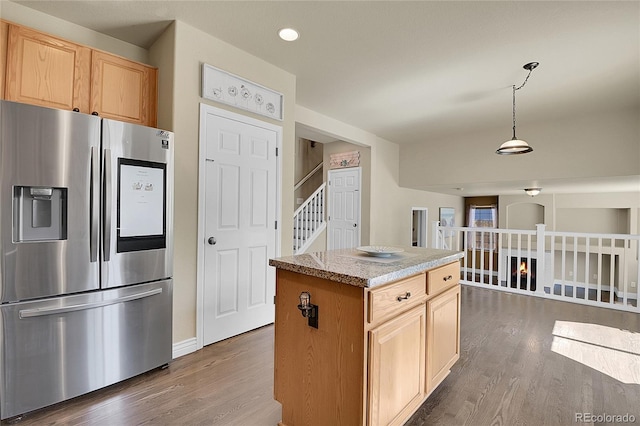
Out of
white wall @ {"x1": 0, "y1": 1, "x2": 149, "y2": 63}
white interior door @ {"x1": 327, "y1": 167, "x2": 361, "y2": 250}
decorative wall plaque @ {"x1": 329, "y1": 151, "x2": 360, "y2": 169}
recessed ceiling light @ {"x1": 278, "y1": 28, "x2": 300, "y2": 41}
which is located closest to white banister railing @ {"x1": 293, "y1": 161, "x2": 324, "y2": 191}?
decorative wall plaque @ {"x1": 329, "y1": 151, "x2": 360, "y2": 169}

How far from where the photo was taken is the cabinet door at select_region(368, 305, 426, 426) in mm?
1363

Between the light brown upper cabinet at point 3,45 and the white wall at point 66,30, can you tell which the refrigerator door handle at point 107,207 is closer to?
the light brown upper cabinet at point 3,45

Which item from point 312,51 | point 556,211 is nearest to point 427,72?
point 312,51

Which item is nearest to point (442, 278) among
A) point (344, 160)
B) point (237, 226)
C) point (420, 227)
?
point (237, 226)

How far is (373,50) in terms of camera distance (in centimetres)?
284

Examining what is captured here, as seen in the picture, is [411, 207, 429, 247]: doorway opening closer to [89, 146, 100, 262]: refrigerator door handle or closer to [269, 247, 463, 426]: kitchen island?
[269, 247, 463, 426]: kitchen island

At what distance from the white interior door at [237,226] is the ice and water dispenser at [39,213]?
3.28 ft

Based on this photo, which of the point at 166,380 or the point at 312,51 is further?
the point at 312,51

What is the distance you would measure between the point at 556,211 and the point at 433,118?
6.12m

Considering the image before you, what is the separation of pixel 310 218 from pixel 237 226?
3.37 m

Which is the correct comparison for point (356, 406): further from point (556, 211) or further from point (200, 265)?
point (556, 211)

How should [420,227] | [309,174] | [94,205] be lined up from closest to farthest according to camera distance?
[94,205] → [309,174] → [420,227]

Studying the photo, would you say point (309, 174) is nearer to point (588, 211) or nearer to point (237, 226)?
point (237, 226)

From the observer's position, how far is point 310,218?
245 inches
